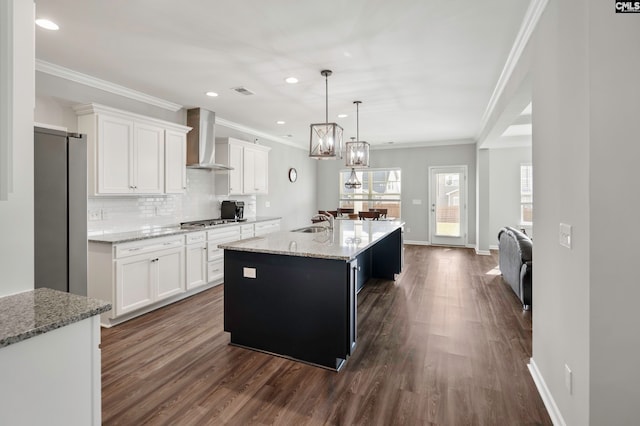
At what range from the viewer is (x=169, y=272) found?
3.93 m

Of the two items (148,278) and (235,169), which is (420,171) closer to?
(235,169)

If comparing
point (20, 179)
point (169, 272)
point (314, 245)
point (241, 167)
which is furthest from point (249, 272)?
point (241, 167)

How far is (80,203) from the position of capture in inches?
99.0

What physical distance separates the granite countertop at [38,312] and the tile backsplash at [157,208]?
2750 millimetres

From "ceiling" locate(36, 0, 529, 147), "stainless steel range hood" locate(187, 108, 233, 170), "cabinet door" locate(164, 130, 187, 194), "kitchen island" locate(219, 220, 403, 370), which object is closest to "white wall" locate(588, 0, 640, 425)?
"ceiling" locate(36, 0, 529, 147)

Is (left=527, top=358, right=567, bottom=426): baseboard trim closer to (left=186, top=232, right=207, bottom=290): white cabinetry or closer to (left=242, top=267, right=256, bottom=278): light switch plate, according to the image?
(left=242, top=267, right=256, bottom=278): light switch plate

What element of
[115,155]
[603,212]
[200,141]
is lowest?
[603,212]

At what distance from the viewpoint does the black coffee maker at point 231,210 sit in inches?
214

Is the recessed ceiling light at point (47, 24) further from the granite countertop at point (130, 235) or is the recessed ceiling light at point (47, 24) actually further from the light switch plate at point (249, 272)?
the light switch plate at point (249, 272)

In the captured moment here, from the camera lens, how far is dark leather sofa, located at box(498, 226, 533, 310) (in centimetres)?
369

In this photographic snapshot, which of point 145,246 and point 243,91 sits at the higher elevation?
point 243,91

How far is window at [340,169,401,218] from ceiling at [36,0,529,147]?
A: 4082mm

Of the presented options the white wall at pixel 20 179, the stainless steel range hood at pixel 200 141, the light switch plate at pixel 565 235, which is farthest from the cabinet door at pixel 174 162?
the light switch plate at pixel 565 235

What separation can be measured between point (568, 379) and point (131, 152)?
433cm
